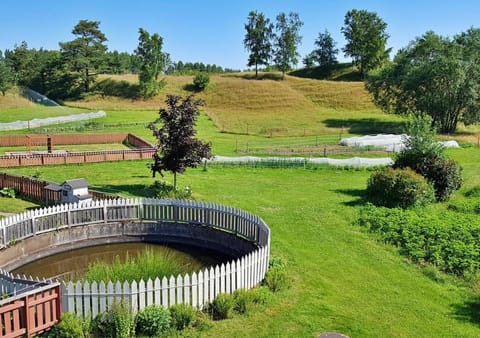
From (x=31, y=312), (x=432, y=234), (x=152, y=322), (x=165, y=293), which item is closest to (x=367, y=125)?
(x=432, y=234)

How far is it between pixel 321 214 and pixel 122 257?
836 cm

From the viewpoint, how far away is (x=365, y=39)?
9319 centimetres

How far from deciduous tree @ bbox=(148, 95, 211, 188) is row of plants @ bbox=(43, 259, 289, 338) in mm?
11802

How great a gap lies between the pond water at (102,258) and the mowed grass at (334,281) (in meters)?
2.42

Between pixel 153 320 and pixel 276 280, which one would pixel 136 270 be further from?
pixel 276 280

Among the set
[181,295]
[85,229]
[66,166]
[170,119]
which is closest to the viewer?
[181,295]

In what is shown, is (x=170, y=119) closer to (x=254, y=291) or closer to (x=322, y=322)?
(x=254, y=291)

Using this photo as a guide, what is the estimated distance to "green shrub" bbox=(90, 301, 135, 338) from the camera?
31.1 feet

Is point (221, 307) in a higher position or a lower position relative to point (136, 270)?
lower

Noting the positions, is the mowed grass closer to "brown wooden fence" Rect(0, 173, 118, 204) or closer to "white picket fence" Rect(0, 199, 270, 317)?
"white picket fence" Rect(0, 199, 270, 317)

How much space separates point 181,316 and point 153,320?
599 mm

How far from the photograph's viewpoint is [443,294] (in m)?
12.3

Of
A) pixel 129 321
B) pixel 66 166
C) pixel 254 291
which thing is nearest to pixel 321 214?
pixel 254 291

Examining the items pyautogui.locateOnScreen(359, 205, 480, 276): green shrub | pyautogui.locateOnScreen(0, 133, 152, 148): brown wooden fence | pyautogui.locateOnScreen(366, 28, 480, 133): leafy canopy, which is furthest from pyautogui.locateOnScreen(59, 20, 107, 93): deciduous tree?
pyautogui.locateOnScreen(359, 205, 480, 276): green shrub
